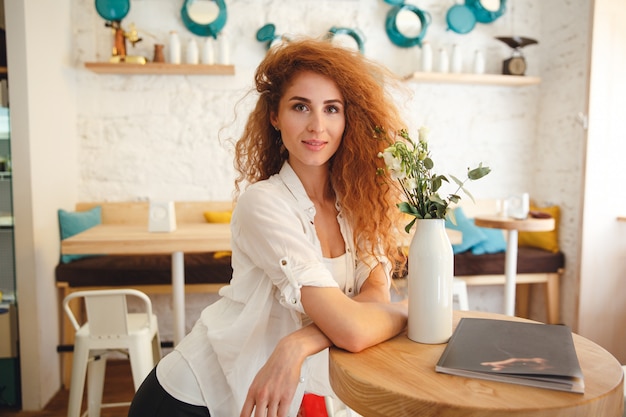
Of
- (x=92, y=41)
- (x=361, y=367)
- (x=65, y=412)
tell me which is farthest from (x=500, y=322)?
(x=92, y=41)

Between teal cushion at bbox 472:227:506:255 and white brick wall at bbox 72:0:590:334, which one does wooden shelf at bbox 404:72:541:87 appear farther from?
teal cushion at bbox 472:227:506:255

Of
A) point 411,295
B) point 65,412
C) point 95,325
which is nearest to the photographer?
point 411,295

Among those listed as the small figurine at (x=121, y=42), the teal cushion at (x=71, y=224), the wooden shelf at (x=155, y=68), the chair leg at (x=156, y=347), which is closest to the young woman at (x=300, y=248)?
the chair leg at (x=156, y=347)

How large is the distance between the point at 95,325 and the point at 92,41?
227cm

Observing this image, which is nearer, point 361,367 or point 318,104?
point 361,367

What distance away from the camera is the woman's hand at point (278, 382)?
0.92 meters

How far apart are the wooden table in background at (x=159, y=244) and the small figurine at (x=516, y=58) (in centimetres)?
248

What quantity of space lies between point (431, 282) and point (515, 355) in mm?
192

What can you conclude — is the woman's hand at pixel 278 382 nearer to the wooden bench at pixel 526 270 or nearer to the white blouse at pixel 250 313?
the white blouse at pixel 250 313

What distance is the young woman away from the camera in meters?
1.03

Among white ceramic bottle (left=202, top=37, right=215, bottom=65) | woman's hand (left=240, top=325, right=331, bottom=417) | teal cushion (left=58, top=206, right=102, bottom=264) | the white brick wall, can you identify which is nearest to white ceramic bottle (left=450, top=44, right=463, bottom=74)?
the white brick wall

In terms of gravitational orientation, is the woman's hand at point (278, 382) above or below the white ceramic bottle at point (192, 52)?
below

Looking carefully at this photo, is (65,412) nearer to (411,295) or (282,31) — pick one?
(411,295)

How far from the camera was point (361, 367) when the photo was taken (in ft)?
2.93
